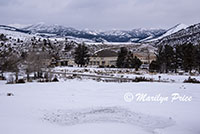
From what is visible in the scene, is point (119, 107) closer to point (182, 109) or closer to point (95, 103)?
point (95, 103)

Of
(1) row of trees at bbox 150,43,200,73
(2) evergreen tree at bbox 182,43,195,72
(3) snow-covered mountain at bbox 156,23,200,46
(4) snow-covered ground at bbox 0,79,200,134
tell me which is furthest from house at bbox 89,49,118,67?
(4) snow-covered ground at bbox 0,79,200,134

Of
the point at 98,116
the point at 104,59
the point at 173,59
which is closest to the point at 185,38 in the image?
the point at 104,59

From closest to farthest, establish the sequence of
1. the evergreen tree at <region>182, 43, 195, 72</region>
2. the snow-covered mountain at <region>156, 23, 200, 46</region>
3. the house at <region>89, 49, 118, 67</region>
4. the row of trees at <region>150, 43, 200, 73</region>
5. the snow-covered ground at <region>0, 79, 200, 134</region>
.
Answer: the snow-covered ground at <region>0, 79, 200, 134</region>
the evergreen tree at <region>182, 43, 195, 72</region>
the row of trees at <region>150, 43, 200, 73</region>
the house at <region>89, 49, 118, 67</region>
the snow-covered mountain at <region>156, 23, 200, 46</region>

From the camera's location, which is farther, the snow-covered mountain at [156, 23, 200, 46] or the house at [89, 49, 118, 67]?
the snow-covered mountain at [156, 23, 200, 46]

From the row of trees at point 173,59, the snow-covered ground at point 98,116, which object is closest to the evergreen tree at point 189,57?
the row of trees at point 173,59

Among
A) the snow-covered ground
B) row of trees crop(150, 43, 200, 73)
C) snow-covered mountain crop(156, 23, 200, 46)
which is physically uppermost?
snow-covered mountain crop(156, 23, 200, 46)

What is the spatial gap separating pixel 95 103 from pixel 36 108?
2.88m

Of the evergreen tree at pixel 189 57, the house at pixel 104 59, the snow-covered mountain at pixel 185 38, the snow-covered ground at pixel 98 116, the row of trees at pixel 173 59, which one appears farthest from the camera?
the snow-covered mountain at pixel 185 38

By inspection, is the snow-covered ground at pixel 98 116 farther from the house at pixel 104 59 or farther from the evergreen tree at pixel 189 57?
the house at pixel 104 59

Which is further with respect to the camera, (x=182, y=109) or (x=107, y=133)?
(x=182, y=109)

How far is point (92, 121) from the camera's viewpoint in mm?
7621

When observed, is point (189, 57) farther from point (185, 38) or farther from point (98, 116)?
point (185, 38)

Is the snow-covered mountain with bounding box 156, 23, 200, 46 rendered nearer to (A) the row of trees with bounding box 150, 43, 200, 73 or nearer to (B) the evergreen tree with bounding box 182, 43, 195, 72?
(A) the row of trees with bounding box 150, 43, 200, 73

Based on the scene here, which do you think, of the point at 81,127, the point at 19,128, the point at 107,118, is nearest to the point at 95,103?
the point at 107,118
